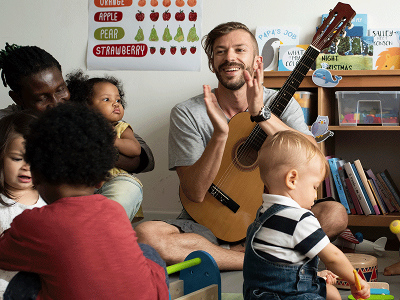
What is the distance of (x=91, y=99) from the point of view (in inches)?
66.3

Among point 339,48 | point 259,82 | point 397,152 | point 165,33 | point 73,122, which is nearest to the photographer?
point 73,122

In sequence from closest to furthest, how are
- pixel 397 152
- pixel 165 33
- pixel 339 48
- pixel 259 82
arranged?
pixel 259 82, pixel 339 48, pixel 397 152, pixel 165 33

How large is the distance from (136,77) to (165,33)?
0.28 metres

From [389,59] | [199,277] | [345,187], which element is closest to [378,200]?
[345,187]

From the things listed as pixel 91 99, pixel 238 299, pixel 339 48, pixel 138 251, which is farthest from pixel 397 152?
pixel 138 251

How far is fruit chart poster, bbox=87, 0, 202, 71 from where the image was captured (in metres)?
2.21

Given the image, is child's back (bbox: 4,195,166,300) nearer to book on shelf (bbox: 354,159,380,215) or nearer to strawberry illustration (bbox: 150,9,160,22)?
book on shelf (bbox: 354,159,380,215)

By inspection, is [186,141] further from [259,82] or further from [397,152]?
[397,152]

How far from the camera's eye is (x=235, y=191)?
1.57 meters

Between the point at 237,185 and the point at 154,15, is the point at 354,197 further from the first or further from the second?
the point at 154,15

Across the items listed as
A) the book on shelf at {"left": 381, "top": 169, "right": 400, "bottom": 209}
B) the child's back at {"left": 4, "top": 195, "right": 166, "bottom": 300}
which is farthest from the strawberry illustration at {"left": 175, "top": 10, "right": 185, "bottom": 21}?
the child's back at {"left": 4, "top": 195, "right": 166, "bottom": 300}

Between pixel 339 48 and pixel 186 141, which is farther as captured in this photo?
pixel 339 48

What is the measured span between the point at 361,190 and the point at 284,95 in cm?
60

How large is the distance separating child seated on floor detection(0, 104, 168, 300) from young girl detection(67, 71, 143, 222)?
2.53 ft
